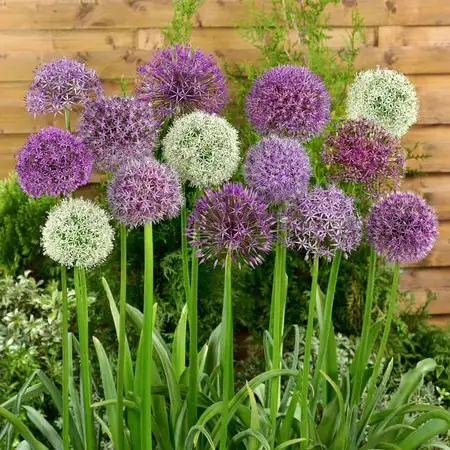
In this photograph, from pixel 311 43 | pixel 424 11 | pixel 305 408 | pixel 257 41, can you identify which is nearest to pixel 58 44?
pixel 257 41

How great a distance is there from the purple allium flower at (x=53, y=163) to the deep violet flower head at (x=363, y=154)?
51cm

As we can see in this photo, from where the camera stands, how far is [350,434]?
6.05ft

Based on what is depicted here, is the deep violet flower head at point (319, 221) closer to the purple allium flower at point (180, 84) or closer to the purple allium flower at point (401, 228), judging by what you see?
the purple allium flower at point (401, 228)

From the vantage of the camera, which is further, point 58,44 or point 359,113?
point 58,44

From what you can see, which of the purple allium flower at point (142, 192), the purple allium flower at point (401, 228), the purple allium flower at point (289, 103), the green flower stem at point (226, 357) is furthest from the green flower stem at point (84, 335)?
the purple allium flower at point (401, 228)

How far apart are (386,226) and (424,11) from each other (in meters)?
2.11

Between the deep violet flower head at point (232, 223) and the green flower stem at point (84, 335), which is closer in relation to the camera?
the deep violet flower head at point (232, 223)

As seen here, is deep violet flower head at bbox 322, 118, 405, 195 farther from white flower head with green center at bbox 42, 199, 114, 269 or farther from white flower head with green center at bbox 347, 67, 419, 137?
white flower head with green center at bbox 42, 199, 114, 269

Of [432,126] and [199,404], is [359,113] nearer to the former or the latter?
[199,404]

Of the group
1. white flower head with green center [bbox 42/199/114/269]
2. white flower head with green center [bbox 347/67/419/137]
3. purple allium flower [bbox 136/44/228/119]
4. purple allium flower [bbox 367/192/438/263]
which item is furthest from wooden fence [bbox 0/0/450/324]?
white flower head with green center [bbox 42/199/114/269]

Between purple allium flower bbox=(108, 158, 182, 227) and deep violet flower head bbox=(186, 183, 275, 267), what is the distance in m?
0.06

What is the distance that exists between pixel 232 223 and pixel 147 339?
0.30 meters

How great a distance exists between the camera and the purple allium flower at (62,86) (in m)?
1.51

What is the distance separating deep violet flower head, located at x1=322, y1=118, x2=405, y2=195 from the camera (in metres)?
1.57
